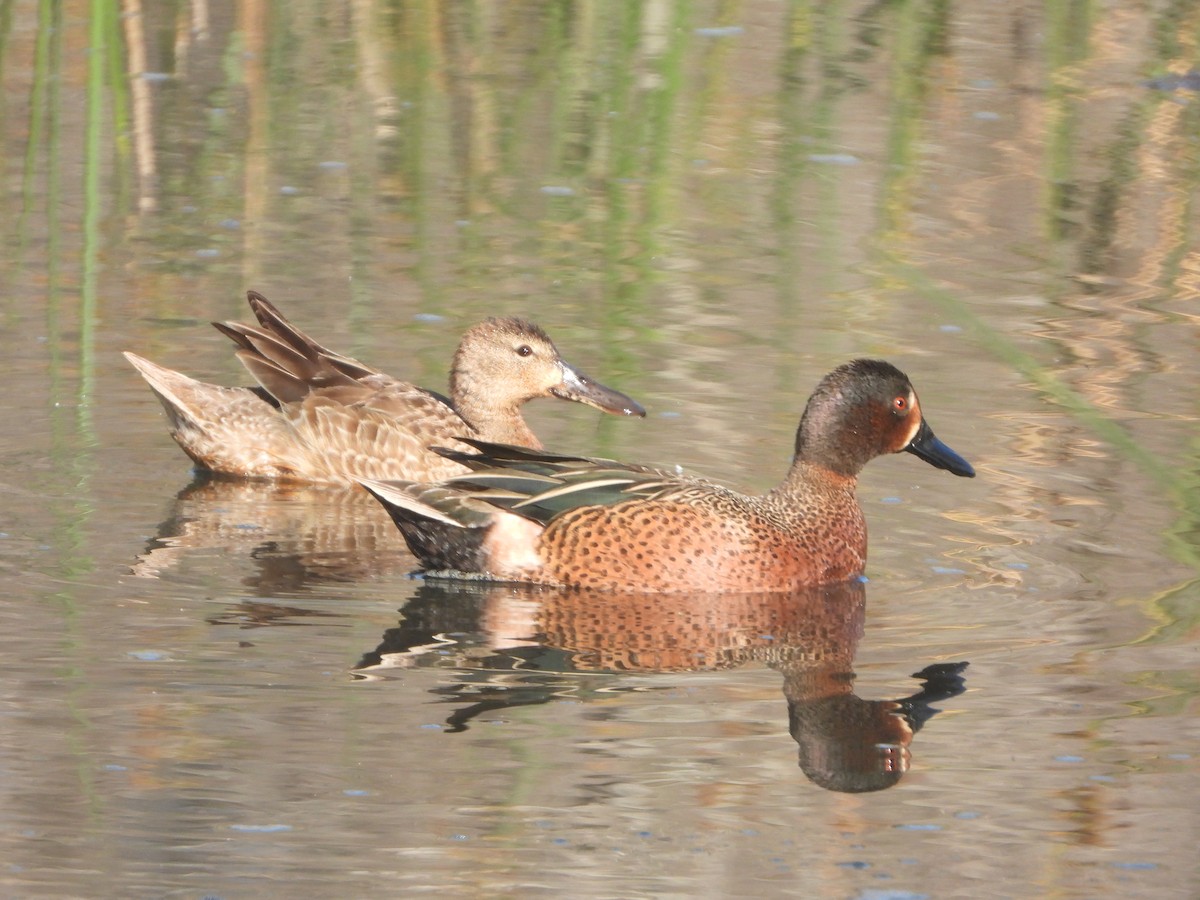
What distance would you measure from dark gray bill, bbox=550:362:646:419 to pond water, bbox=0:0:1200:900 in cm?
18

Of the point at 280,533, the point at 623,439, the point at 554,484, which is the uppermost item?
the point at 554,484

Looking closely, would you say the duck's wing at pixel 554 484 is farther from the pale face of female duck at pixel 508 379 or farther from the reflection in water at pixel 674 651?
the pale face of female duck at pixel 508 379

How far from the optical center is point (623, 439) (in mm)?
9031

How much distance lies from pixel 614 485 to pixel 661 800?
2.37m

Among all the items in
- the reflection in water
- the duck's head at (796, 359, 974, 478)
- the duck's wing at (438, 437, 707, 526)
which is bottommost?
the reflection in water

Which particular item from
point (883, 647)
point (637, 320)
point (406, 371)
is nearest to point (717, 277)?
point (637, 320)

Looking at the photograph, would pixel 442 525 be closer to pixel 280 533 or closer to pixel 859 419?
pixel 280 533

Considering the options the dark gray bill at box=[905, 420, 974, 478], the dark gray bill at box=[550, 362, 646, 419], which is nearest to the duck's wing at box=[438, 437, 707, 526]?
the dark gray bill at box=[905, 420, 974, 478]

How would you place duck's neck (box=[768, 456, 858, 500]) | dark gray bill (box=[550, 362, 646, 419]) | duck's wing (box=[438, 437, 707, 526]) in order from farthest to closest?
dark gray bill (box=[550, 362, 646, 419]), duck's neck (box=[768, 456, 858, 500]), duck's wing (box=[438, 437, 707, 526])

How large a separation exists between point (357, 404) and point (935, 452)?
2494 mm

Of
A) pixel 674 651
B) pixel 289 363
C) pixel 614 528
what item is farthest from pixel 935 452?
pixel 289 363

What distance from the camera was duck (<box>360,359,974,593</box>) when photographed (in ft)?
24.9

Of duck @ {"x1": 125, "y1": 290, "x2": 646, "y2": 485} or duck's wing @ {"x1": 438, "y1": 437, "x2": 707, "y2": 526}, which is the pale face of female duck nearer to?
duck @ {"x1": 125, "y1": 290, "x2": 646, "y2": 485}

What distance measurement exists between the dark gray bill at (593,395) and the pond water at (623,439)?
0.58ft
